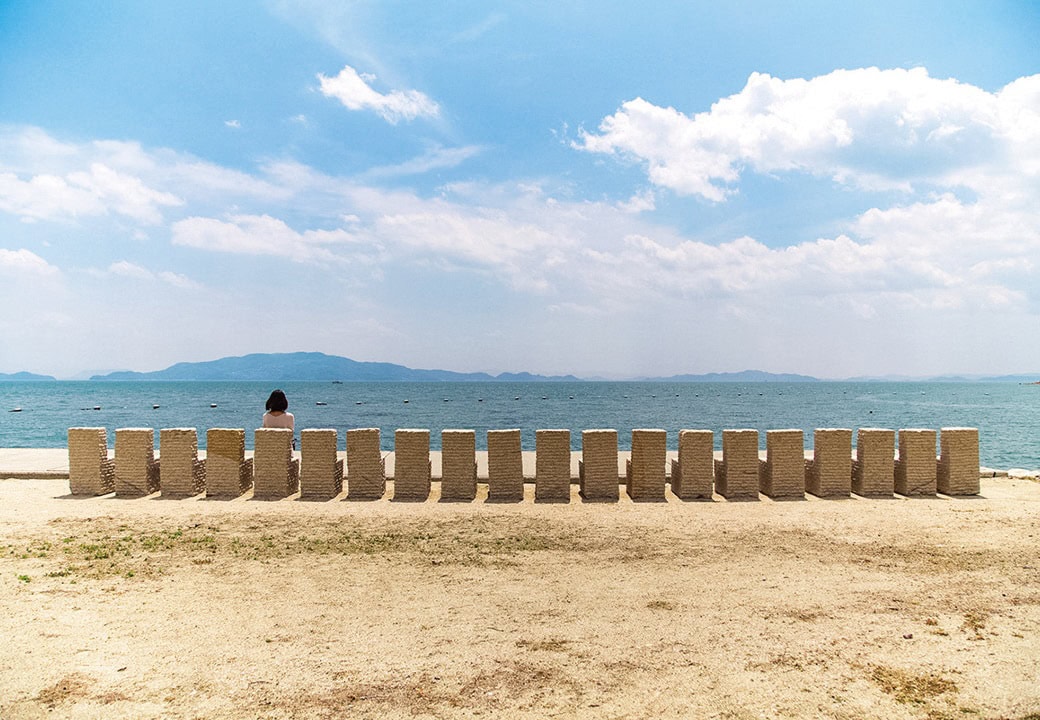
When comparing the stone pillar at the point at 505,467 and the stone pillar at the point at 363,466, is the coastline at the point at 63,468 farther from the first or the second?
the stone pillar at the point at 363,466

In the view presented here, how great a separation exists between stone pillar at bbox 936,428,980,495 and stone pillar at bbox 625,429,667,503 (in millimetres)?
5440

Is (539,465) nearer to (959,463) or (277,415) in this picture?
(277,415)

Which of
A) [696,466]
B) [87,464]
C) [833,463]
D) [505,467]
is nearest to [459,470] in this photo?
[505,467]

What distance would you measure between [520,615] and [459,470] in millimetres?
5844

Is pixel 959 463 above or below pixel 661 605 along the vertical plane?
above

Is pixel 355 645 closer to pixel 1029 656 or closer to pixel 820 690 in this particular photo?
pixel 820 690

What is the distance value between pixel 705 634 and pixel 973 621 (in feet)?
8.82

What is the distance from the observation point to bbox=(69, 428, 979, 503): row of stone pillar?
1212 centimetres

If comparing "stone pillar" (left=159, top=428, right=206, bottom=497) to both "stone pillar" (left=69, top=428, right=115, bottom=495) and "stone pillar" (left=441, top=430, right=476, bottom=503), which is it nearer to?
"stone pillar" (left=69, top=428, right=115, bottom=495)

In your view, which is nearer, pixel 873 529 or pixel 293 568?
pixel 293 568

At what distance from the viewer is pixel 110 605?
676 centimetres

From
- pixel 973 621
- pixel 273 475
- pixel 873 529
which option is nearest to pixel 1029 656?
pixel 973 621

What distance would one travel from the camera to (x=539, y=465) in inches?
477

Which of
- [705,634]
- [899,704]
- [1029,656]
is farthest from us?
[705,634]
